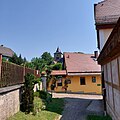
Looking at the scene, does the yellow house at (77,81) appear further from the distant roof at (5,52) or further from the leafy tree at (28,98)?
the distant roof at (5,52)

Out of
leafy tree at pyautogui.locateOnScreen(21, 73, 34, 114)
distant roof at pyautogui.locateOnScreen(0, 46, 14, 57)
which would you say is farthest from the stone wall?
distant roof at pyautogui.locateOnScreen(0, 46, 14, 57)

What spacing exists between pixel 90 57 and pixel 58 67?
5.99m

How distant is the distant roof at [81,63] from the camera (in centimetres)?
2431

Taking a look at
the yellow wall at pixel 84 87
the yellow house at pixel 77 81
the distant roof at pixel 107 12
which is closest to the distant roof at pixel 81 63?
the yellow house at pixel 77 81

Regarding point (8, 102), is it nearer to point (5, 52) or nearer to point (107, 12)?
point (107, 12)

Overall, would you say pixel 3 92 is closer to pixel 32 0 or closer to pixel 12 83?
pixel 12 83

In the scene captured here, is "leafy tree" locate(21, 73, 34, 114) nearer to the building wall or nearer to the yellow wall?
the building wall

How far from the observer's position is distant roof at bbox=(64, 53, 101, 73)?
957 inches

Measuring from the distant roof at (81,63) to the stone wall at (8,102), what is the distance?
52.3 feet

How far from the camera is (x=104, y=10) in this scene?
1283 cm

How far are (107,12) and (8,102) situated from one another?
30.3ft

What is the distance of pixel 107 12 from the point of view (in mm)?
12305

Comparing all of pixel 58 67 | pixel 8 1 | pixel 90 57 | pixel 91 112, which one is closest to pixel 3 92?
pixel 91 112

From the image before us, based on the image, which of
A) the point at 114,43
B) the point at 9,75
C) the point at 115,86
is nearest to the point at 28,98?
the point at 9,75
